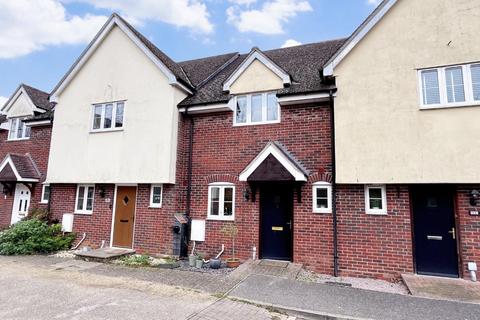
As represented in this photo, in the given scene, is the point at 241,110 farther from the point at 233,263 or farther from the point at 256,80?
the point at 233,263

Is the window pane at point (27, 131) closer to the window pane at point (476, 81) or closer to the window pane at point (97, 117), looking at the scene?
the window pane at point (97, 117)

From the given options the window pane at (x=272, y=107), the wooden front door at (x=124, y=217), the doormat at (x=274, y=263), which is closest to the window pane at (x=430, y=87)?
the window pane at (x=272, y=107)

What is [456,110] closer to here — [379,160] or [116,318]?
[379,160]

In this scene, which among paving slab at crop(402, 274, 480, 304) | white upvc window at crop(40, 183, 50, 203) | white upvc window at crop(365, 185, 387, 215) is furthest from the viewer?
white upvc window at crop(40, 183, 50, 203)

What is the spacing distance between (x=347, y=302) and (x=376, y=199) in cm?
314

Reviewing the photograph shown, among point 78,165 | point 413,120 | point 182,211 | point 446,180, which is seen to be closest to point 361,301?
point 446,180

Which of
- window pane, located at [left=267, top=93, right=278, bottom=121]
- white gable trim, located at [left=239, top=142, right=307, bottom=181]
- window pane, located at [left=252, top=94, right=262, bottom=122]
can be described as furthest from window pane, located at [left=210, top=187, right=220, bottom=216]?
window pane, located at [left=267, top=93, right=278, bottom=121]

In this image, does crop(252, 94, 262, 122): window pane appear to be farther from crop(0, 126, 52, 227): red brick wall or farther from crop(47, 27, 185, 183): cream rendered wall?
crop(0, 126, 52, 227): red brick wall

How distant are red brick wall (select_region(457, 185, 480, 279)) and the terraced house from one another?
2 centimetres

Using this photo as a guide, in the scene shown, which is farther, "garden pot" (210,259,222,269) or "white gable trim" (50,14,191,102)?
"white gable trim" (50,14,191,102)

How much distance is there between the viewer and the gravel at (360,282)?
6760 millimetres

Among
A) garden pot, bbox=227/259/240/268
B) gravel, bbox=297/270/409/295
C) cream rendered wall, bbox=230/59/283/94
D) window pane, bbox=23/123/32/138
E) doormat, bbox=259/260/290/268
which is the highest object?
cream rendered wall, bbox=230/59/283/94

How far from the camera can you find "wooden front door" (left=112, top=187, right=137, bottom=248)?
1036cm

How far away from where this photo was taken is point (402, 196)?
24.7 ft
